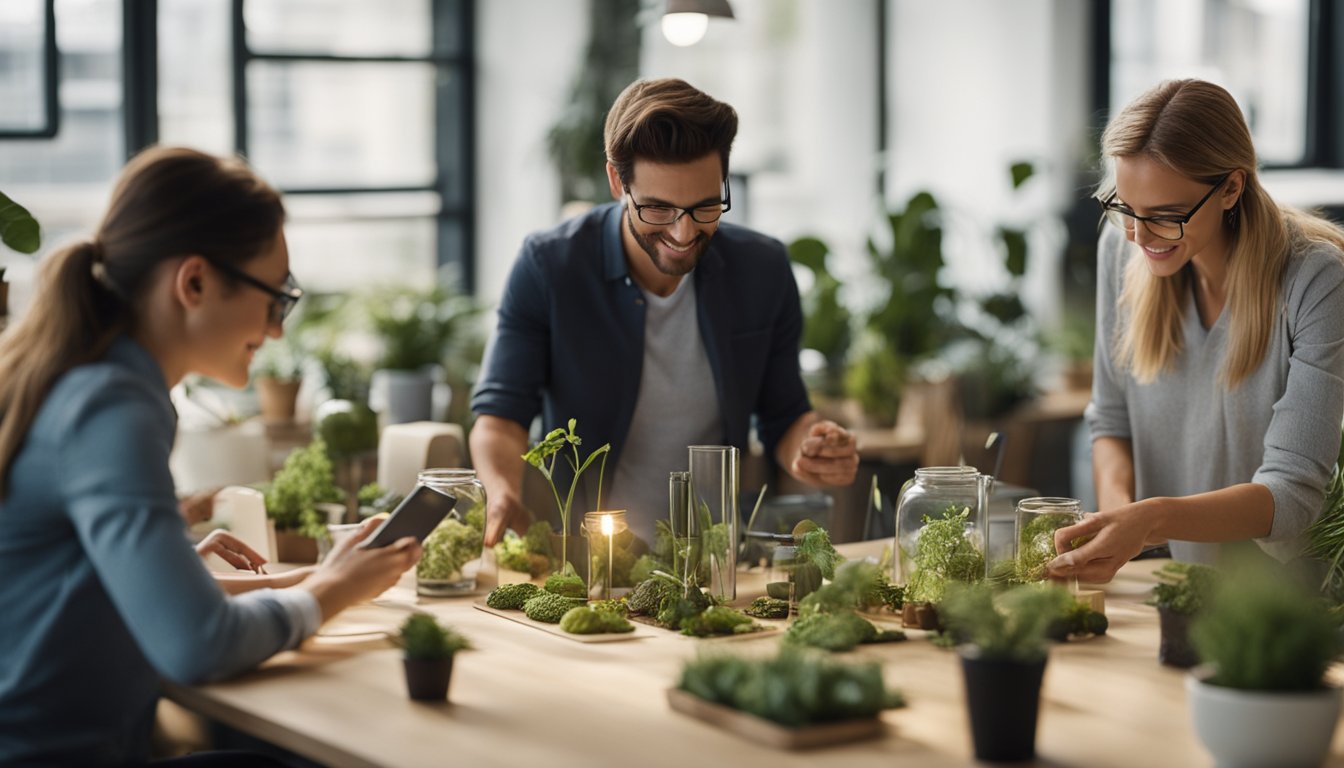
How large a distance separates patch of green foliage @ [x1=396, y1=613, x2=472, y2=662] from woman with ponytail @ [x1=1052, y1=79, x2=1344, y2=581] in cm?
96

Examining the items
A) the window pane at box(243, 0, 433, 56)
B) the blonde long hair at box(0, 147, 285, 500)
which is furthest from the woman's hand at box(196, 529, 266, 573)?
the window pane at box(243, 0, 433, 56)

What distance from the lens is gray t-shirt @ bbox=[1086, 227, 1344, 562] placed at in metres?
2.68

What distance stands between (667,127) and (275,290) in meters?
0.92

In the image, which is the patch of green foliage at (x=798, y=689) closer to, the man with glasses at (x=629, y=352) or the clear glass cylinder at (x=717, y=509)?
the clear glass cylinder at (x=717, y=509)

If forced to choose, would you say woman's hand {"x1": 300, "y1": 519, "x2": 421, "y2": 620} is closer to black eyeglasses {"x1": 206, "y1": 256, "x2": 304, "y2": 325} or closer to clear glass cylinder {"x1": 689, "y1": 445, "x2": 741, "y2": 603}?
black eyeglasses {"x1": 206, "y1": 256, "x2": 304, "y2": 325}

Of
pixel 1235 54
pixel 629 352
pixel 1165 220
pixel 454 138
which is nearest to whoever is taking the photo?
pixel 1165 220

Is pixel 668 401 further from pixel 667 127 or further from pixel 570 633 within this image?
pixel 570 633

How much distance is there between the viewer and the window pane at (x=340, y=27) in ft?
20.7

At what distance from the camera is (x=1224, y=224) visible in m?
2.84

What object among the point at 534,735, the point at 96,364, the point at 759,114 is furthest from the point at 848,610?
the point at 759,114

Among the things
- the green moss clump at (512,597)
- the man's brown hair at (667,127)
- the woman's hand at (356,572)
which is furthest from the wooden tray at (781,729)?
the man's brown hair at (667,127)

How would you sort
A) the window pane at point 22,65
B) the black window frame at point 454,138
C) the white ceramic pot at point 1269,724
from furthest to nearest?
1. the black window frame at point 454,138
2. the window pane at point 22,65
3. the white ceramic pot at point 1269,724

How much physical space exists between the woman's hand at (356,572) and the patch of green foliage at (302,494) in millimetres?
668

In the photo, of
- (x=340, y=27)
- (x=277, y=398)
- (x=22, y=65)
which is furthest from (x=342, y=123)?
(x=277, y=398)
